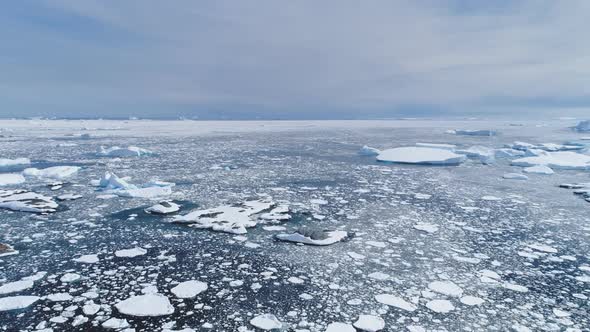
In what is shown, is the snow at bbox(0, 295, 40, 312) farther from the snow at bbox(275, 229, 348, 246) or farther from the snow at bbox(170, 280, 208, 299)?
the snow at bbox(275, 229, 348, 246)

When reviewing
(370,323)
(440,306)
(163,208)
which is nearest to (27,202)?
(163,208)

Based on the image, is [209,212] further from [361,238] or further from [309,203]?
[361,238]

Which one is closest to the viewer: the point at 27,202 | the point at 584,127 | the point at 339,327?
the point at 339,327

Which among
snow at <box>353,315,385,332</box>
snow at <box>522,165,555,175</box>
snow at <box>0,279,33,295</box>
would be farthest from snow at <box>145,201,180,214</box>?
snow at <box>522,165,555,175</box>

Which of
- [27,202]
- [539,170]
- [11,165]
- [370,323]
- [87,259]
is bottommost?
[539,170]

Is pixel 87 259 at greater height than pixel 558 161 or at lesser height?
greater

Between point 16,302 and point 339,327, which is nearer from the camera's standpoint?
point 339,327

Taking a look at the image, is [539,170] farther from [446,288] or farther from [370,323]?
[370,323]
